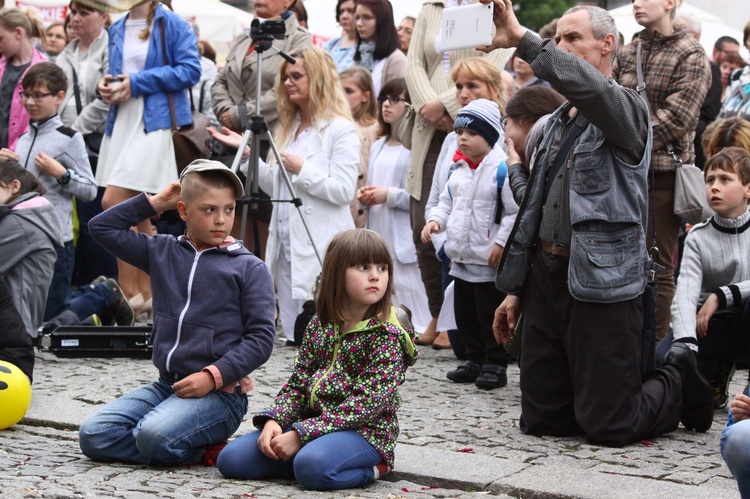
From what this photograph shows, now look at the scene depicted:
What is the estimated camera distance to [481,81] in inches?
298

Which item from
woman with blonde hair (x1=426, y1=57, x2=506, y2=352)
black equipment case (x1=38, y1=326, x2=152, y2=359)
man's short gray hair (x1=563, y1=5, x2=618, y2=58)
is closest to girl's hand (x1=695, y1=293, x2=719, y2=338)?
man's short gray hair (x1=563, y1=5, x2=618, y2=58)

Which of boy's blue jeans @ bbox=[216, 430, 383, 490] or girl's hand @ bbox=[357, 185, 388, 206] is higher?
girl's hand @ bbox=[357, 185, 388, 206]

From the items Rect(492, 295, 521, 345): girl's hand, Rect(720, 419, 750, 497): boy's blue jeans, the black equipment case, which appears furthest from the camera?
the black equipment case

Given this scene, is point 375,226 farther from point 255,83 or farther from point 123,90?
point 123,90

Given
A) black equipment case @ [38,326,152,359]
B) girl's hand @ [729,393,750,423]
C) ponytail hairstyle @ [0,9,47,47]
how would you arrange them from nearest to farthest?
girl's hand @ [729,393,750,423], black equipment case @ [38,326,152,359], ponytail hairstyle @ [0,9,47,47]

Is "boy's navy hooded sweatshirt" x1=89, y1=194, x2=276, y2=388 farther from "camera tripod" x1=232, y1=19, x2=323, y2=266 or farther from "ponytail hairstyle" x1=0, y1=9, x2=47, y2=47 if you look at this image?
"ponytail hairstyle" x1=0, y1=9, x2=47, y2=47

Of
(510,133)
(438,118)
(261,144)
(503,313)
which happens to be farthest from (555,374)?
(261,144)

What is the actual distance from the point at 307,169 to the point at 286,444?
3893mm

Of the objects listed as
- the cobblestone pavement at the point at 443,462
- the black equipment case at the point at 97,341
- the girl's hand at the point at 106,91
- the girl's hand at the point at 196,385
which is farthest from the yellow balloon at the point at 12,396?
the girl's hand at the point at 106,91

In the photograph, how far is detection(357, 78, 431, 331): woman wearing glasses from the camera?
8.99 meters

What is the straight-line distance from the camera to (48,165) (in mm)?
8484

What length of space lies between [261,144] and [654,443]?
4.47m

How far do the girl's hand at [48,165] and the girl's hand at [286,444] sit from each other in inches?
172

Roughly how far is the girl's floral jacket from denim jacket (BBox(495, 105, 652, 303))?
38.1 inches
